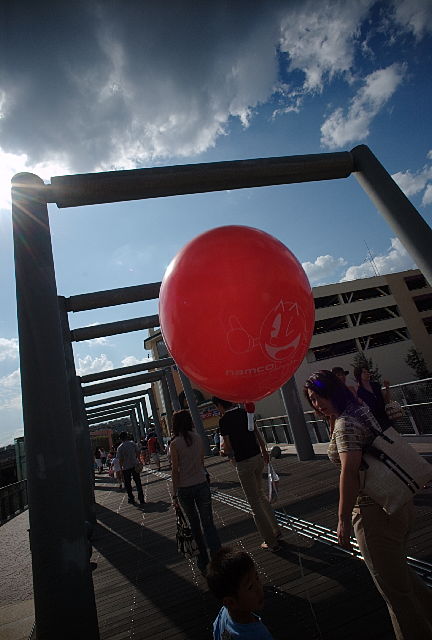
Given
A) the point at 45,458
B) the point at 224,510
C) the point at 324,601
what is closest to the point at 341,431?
the point at 324,601

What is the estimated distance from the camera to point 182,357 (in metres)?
2.36

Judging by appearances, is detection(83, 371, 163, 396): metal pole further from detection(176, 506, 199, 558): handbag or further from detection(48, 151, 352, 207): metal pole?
detection(48, 151, 352, 207): metal pole

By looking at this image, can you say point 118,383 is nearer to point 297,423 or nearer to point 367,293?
point 297,423

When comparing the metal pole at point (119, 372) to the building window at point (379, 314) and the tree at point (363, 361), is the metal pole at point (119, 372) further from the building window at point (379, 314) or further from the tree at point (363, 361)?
the building window at point (379, 314)

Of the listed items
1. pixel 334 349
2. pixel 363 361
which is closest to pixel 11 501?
pixel 363 361

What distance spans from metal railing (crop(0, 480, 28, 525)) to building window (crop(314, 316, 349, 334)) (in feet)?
105

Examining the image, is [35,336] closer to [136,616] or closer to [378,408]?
[136,616]

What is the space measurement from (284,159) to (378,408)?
277 cm

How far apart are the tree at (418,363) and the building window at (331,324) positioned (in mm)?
7149

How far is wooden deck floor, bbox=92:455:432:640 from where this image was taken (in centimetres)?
281

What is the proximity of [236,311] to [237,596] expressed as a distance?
4.57 feet

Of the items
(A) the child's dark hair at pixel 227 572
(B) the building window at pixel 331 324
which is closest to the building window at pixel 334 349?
(B) the building window at pixel 331 324

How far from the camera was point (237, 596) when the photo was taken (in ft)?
5.36

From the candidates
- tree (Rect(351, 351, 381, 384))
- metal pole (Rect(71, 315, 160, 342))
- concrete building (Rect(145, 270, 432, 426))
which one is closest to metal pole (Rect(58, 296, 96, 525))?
metal pole (Rect(71, 315, 160, 342))
